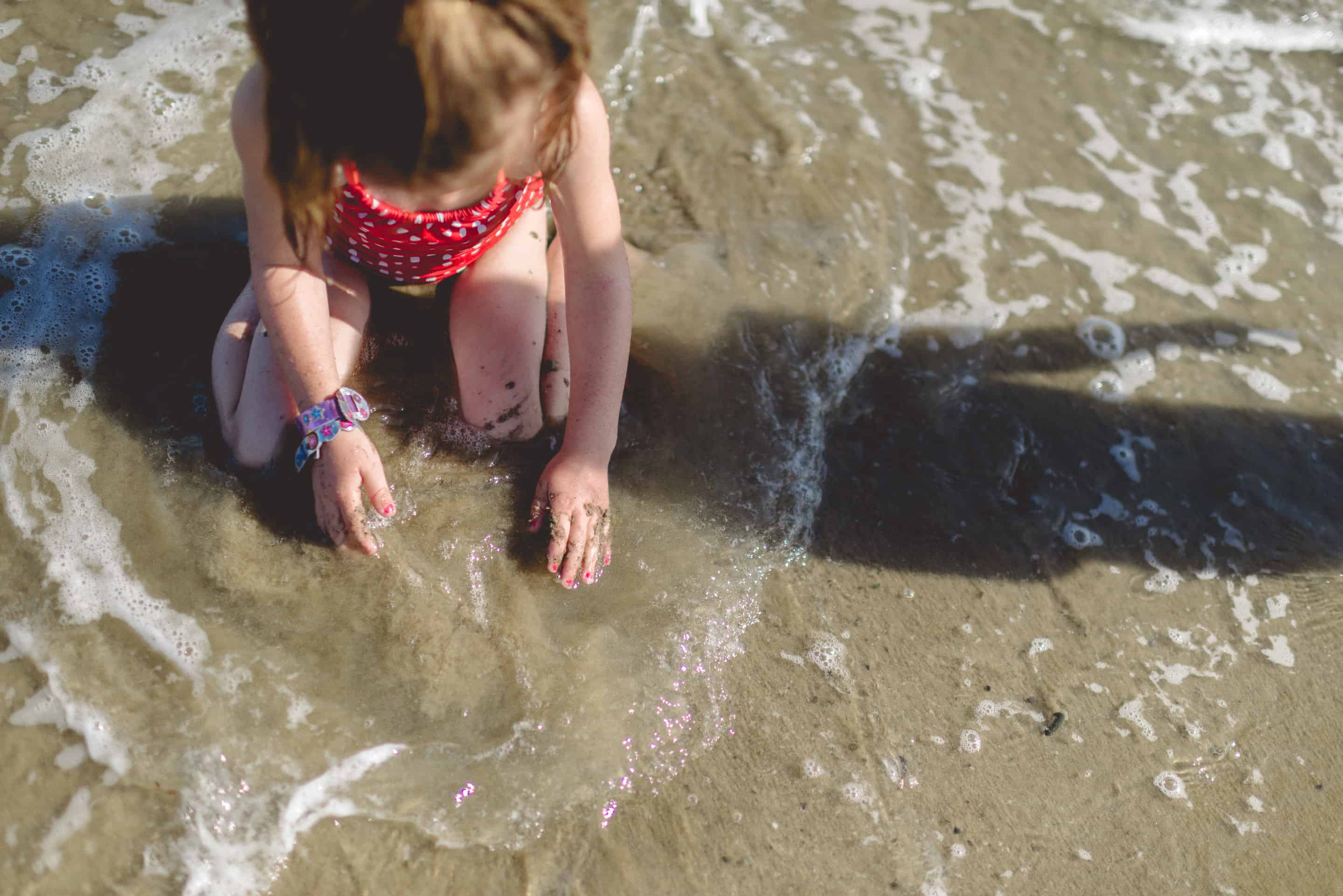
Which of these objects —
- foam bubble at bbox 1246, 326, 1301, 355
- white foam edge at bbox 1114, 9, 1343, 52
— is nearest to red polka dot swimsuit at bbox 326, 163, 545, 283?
foam bubble at bbox 1246, 326, 1301, 355

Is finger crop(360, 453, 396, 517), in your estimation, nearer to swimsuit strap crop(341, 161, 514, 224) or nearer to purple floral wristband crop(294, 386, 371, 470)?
purple floral wristband crop(294, 386, 371, 470)

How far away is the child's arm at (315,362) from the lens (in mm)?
2180

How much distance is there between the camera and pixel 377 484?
222 cm

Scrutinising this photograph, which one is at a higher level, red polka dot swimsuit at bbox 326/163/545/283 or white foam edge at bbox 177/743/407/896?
red polka dot swimsuit at bbox 326/163/545/283

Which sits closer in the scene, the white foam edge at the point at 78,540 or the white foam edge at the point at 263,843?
the white foam edge at the point at 263,843

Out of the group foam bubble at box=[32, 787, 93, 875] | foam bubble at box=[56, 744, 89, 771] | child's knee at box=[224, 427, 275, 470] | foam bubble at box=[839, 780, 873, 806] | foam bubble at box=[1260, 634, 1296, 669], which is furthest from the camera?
foam bubble at box=[1260, 634, 1296, 669]

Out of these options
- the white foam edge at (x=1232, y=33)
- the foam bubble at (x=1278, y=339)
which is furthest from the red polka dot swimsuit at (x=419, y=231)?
the white foam edge at (x=1232, y=33)

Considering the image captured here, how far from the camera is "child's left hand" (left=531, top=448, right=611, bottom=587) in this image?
2244 mm

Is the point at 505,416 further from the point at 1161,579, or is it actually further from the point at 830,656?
the point at 1161,579

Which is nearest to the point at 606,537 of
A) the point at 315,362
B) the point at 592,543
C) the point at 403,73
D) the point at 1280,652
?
the point at 592,543

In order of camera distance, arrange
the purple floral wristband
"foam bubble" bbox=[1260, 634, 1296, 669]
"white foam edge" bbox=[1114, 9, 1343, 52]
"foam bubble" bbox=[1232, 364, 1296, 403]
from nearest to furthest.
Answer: the purple floral wristband → "foam bubble" bbox=[1260, 634, 1296, 669] → "foam bubble" bbox=[1232, 364, 1296, 403] → "white foam edge" bbox=[1114, 9, 1343, 52]

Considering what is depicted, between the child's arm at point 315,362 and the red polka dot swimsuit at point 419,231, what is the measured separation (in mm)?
136

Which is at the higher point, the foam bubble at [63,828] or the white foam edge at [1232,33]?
the white foam edge at [1232,33]

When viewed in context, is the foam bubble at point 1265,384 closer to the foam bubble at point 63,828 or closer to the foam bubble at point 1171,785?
the foam bubble at point 1171,785
